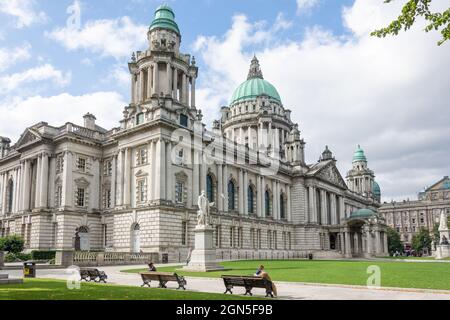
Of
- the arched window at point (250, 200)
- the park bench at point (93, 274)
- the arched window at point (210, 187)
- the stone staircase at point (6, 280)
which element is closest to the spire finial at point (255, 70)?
the arched window at point (250, 200)

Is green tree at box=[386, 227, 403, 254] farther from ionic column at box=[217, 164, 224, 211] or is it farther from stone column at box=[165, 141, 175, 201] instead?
stone column at box=[165, 141, 175, 201]

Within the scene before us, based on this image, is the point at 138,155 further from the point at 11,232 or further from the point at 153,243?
the point at 11,232

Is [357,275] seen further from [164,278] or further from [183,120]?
[183,120]

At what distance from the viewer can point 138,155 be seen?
51531mm

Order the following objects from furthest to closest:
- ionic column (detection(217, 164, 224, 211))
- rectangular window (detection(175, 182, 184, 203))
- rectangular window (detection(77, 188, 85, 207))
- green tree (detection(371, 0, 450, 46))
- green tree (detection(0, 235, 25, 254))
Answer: ionic column (detection(217, 164, 224, 211)) < rectangular window (detection(77, 188, 85, 207)) < rectangular window (detection(175, 182, 184, 203)) < green tree (detection(0, 235, 25, 254)) < green tree (detection(371, 0, 450, 46))

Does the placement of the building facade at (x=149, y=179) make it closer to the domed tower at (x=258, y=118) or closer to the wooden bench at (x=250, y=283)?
the domed tower at (x=258, y=118)

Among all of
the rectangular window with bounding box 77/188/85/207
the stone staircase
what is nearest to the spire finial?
the rectangular window with bounding box 77/188/85/207

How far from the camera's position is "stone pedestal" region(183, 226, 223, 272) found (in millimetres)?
31359

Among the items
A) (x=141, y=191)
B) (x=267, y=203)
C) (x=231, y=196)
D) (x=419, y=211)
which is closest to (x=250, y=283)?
(x=141, y=191)

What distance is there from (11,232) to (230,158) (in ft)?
102

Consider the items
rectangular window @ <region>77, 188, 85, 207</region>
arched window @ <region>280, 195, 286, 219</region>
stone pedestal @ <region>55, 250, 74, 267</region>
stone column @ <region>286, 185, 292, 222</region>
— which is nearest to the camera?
stone pedestal @ <region>55, 250, 74, 267</region>

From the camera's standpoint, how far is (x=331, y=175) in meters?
87.2

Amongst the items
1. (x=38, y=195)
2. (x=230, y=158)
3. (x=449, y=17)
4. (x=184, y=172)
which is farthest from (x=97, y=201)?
(x=449, y=17)

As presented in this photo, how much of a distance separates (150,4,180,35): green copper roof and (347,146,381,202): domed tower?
72.0 metres
